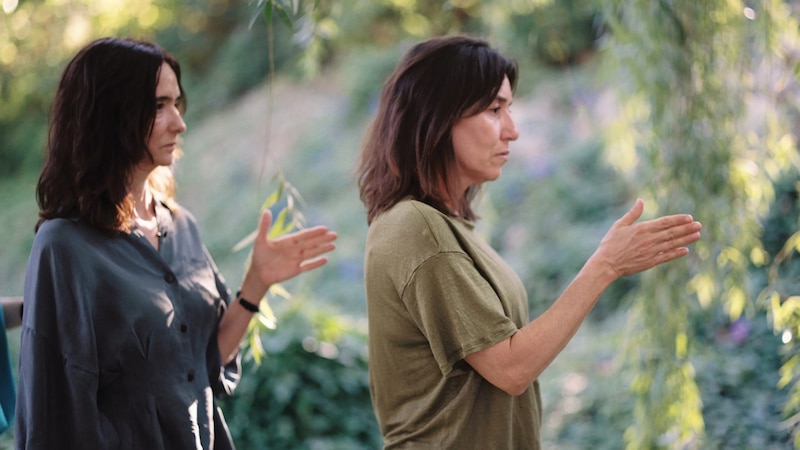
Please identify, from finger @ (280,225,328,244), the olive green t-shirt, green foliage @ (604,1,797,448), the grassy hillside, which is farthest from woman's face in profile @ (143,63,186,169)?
green foliage @ (604,1,797,448)

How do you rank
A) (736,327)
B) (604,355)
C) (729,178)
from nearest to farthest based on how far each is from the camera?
(729,178)
(736,327)
(604,355)

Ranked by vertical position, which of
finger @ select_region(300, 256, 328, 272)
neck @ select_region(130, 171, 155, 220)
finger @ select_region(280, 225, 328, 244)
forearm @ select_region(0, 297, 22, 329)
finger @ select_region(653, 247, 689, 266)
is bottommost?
forearm @ select_region(0, 297, 22, 329)

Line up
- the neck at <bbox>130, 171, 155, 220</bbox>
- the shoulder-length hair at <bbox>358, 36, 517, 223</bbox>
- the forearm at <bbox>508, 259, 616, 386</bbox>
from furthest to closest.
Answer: the neck at <bbox>130, 171, 155, 220</bbox> → the shoulder-length hair at <bbox>358, 36, 517, 223</bbox> → the forearm at <bbox>508, 259, 616, 386</bbox>

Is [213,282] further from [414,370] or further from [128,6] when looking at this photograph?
[128,6]

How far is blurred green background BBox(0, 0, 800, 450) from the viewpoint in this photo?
2.84 m

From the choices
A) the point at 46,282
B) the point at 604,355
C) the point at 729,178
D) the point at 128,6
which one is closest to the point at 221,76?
the point at 128,6

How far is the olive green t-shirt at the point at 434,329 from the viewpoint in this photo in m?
1.67

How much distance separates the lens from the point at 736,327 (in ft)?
14.8

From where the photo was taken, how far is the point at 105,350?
5.77ft

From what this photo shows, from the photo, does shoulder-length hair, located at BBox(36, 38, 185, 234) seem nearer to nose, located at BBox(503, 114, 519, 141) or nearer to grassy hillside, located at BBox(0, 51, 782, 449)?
nose, located at BBox(503, 114, 519, 141)

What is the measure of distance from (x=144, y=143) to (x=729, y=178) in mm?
1730

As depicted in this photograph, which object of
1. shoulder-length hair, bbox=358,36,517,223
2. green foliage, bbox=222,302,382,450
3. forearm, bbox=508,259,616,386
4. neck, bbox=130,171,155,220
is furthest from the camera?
green foliage, bbox=222,302,382,450

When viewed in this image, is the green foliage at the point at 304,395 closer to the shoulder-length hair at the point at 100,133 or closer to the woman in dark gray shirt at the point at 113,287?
the woman in dark gray shirt at the point at 113,287

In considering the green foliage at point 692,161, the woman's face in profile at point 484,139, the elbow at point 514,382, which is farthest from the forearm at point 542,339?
the green foliage at point 692,161
